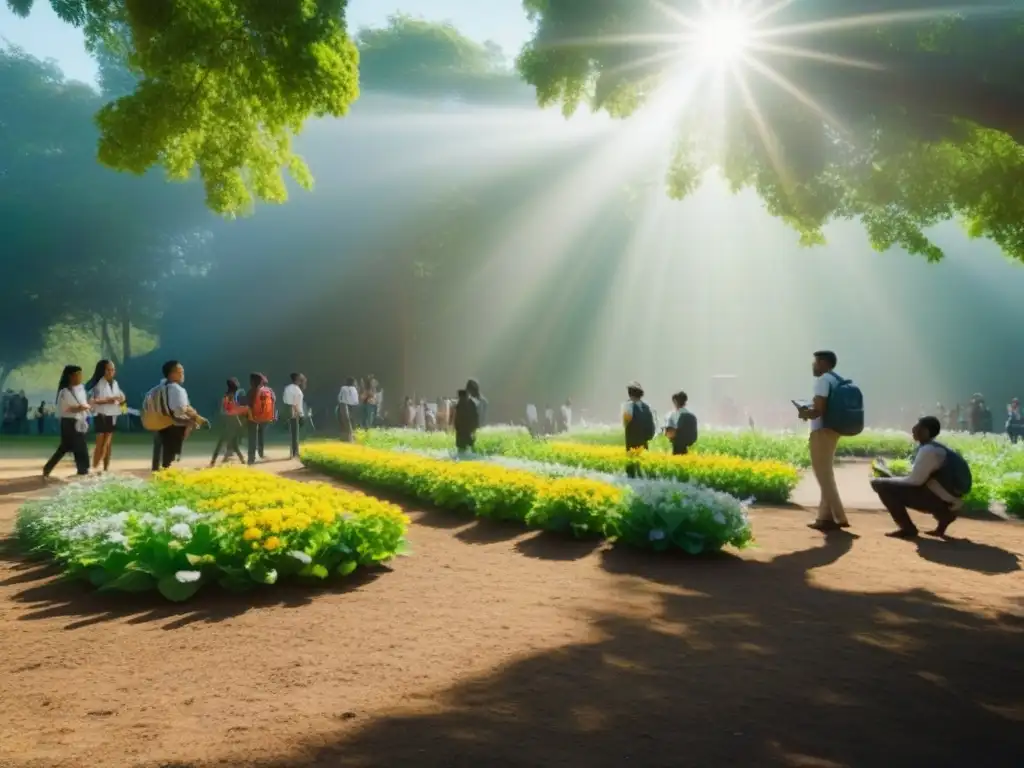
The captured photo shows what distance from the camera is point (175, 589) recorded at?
19.3 ft

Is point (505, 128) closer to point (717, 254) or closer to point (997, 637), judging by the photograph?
point (717, 254)

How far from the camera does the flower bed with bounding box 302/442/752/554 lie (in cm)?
770

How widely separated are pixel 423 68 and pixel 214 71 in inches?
1422

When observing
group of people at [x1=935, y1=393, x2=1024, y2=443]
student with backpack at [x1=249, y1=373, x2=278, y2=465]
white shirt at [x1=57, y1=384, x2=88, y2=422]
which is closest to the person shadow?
white shirt at [x1=57, y1=384, x2=88, y2=422]

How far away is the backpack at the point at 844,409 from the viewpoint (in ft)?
29.7

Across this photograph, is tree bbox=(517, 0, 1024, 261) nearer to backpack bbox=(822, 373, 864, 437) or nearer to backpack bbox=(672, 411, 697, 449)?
backpack bbox=(822, 373, 864, 437)

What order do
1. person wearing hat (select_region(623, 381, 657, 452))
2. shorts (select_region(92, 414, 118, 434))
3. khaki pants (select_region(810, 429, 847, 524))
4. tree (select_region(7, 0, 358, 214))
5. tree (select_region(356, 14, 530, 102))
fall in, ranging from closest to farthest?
tree (select_region(7, 0, 358, 214)), khaki pants (select_region(810, 429, 847, 524)), person wearing hat (select_region(623, 381, 657, 452)), shorts (select_region(92, 414, 118, 434)), tree (select_region(356, 14, 530, 102))

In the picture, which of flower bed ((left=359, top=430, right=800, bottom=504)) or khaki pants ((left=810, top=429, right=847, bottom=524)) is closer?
khaki pants ((left=810, top=429, right=847, bottom=524))

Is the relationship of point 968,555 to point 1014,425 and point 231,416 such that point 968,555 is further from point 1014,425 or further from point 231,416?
point 1014,425

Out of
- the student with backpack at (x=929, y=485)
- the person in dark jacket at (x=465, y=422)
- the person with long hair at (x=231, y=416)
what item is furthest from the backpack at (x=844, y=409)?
the person with long hair at (x=231, y=416)

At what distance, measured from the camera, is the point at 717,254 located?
55.3 metres

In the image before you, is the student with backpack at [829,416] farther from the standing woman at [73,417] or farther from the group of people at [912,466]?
the standing woman at [73,417]

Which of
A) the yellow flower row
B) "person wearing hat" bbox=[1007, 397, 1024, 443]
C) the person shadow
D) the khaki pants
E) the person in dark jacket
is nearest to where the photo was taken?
the yellow flower row

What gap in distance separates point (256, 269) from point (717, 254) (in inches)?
1177
